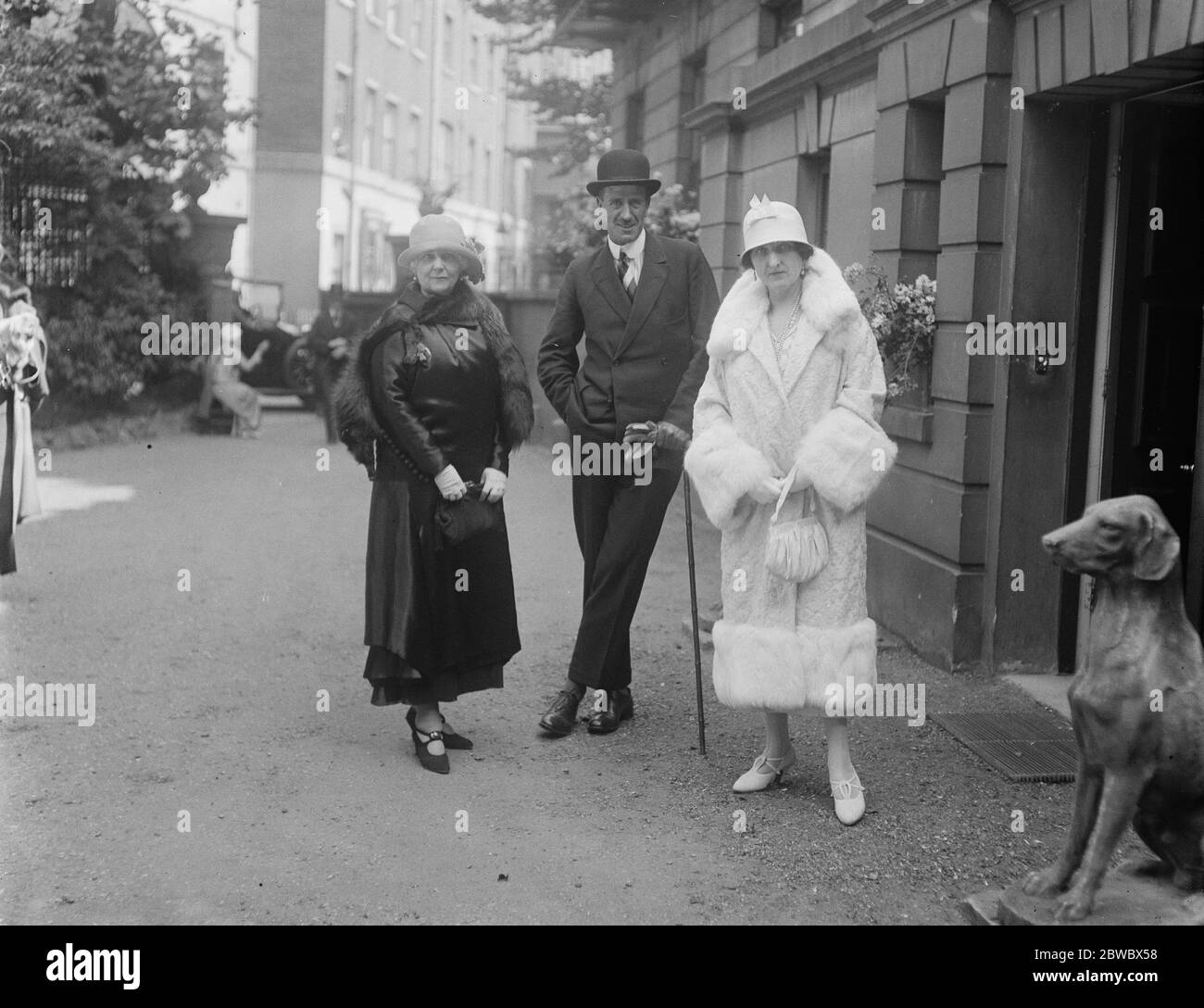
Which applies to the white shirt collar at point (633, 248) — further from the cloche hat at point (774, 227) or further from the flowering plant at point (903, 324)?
the flowering plant at point (903, 324)

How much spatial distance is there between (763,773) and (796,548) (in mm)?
989

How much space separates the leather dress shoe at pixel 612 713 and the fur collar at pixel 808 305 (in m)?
1.84

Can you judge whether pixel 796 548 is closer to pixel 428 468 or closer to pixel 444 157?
pixel 428 468

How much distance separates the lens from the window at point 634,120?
19156 mm

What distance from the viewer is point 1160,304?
24.1 feet

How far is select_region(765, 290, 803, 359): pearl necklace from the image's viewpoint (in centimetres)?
561

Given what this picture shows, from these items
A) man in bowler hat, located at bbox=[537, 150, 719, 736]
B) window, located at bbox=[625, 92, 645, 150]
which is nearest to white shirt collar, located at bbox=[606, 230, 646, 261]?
man in bowler hat, located at bbox=[537, 150, 719, 736]

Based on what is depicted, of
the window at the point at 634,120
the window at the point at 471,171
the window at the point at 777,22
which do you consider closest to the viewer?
the window at the point at 777,22

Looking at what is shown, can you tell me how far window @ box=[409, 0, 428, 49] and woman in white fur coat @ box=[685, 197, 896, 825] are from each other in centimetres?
4215

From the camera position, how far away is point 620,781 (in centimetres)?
610

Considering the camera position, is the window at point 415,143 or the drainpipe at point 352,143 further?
the window at point 415,143

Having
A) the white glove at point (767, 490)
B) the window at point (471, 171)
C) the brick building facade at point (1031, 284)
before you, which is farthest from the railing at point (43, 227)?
the window at point (471, 171)

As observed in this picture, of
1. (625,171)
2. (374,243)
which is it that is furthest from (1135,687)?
(374,243)
